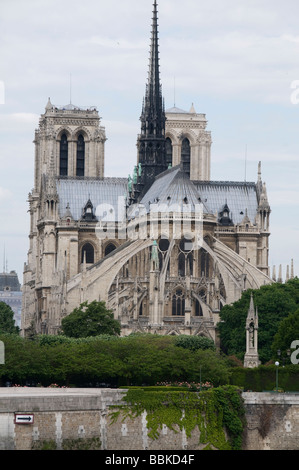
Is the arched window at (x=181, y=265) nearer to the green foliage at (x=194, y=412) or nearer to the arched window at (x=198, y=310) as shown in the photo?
the arched window at (x=198, y=310)

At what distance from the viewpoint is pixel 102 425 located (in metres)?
78.4

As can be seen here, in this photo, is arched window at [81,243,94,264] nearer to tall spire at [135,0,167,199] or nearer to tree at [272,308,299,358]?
tall spire at [135,0,167,199]

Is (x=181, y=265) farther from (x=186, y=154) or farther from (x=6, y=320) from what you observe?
(x=186, y=154)

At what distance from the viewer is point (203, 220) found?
5458 inches

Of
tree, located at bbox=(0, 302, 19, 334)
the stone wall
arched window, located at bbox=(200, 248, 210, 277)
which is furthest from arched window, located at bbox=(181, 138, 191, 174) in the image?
the stone wall

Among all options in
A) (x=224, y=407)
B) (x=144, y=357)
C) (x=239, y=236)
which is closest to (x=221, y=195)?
(x=239, y=236)

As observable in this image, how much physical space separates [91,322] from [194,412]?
42.9 meters

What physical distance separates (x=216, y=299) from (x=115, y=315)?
776 centimetres

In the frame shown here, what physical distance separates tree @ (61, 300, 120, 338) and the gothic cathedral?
14.6 feet

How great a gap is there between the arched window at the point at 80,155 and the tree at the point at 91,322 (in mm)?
35154

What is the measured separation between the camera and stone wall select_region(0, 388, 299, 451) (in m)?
76.3

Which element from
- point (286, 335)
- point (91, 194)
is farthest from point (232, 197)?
point (286, 335)

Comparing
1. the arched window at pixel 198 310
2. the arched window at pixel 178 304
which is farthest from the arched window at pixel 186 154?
the arched window at pixel 198 310
